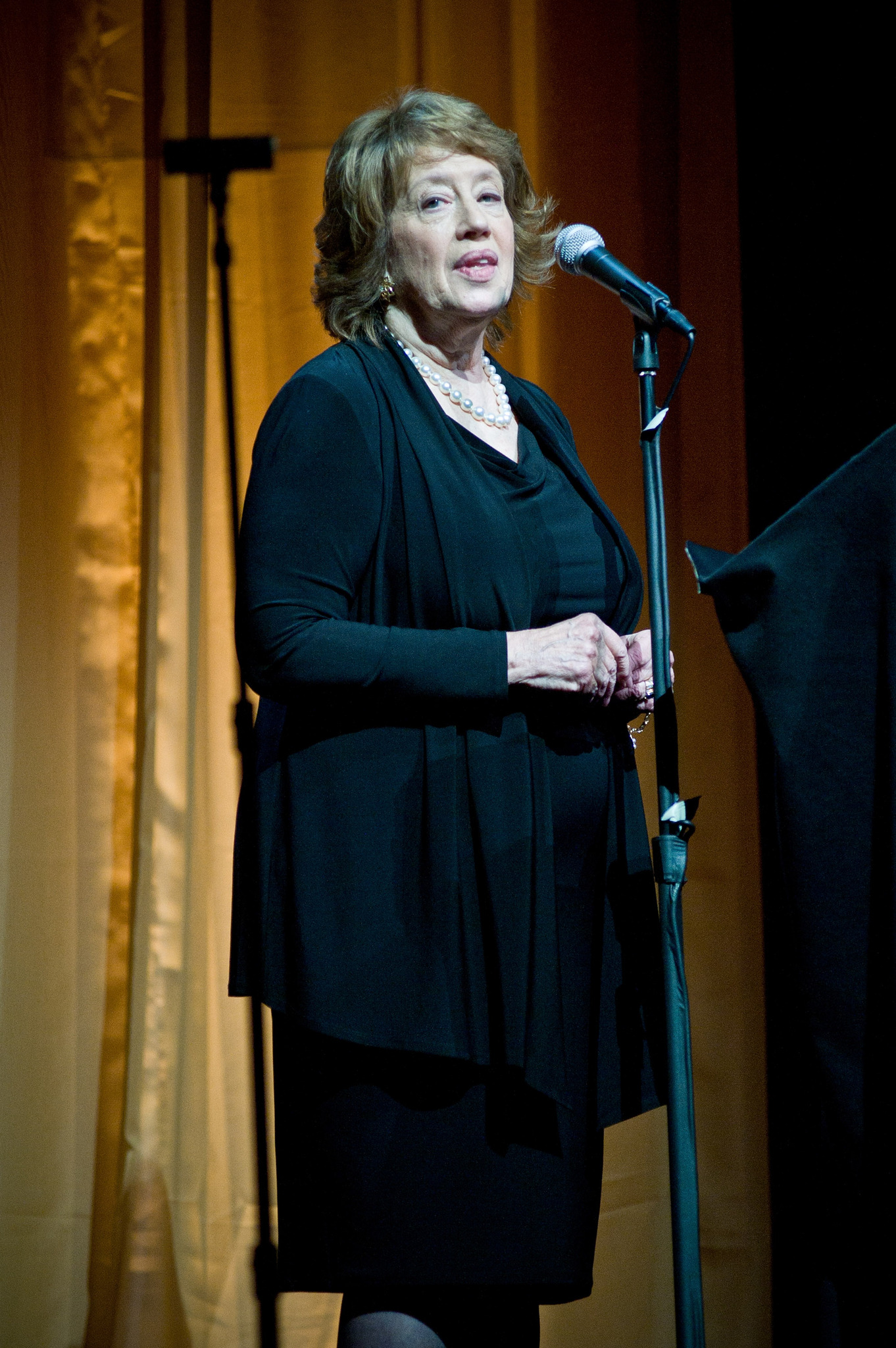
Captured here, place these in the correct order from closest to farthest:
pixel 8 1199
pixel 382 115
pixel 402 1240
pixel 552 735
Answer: pixel 402 1240 < pixel 552 735 < pixel 382 115 < pixel 8 1199

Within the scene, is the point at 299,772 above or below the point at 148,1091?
above

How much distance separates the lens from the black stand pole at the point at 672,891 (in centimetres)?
109

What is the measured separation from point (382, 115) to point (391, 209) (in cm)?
12

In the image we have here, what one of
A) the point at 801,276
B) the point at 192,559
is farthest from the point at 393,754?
the point at 801,276

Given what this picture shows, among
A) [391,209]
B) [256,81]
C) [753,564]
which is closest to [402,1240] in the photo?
[753,564]

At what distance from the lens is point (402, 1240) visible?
1.20 m

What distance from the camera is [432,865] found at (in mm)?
1196

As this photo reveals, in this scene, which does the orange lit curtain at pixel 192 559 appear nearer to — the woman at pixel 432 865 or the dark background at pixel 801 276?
the dark background at pixel 801 276

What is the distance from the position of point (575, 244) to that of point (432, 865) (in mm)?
580

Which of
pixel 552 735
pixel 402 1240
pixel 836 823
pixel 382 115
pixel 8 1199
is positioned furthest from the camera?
pixel 8 1199

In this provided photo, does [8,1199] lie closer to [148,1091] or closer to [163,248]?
[148,1091]

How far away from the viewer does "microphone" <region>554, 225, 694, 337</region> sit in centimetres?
116

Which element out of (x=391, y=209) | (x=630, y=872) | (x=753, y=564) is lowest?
(x=630, y=872)

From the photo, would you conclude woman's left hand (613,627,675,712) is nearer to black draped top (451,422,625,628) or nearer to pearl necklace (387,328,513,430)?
black draped top (451,422,625,628)
